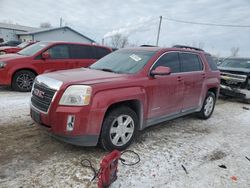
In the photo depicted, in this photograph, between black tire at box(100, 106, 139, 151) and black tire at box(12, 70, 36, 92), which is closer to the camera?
black tire at box(100, 106, 139, 151)

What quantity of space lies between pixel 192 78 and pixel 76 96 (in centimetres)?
297

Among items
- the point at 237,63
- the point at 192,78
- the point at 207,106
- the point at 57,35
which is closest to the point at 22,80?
the point at 192,78

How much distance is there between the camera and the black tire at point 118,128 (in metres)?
3.50

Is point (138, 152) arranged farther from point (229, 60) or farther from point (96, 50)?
point (229, 60)

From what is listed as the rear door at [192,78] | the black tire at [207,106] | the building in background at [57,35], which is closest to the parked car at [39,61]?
the rear door at [192,78]

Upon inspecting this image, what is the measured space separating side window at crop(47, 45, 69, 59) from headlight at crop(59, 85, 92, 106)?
211 inches

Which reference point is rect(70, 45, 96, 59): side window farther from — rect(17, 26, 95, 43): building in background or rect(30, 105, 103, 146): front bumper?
rect(17, 26, 95, 43): building in background

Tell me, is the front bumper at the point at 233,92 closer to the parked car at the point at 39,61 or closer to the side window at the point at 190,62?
the side window at the point at 190,62

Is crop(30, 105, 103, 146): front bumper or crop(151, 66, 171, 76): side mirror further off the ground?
crop(151, 66, 171, 76): side mirror

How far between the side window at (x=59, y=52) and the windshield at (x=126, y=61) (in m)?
3.92

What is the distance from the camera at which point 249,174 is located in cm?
342

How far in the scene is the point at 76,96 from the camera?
3225 mm

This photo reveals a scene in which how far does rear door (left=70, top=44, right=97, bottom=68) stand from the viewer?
865 cm

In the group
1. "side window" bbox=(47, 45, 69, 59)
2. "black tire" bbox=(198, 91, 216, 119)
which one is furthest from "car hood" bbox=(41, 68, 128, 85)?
"side window" bbox=(47, 45, 69, 59)
